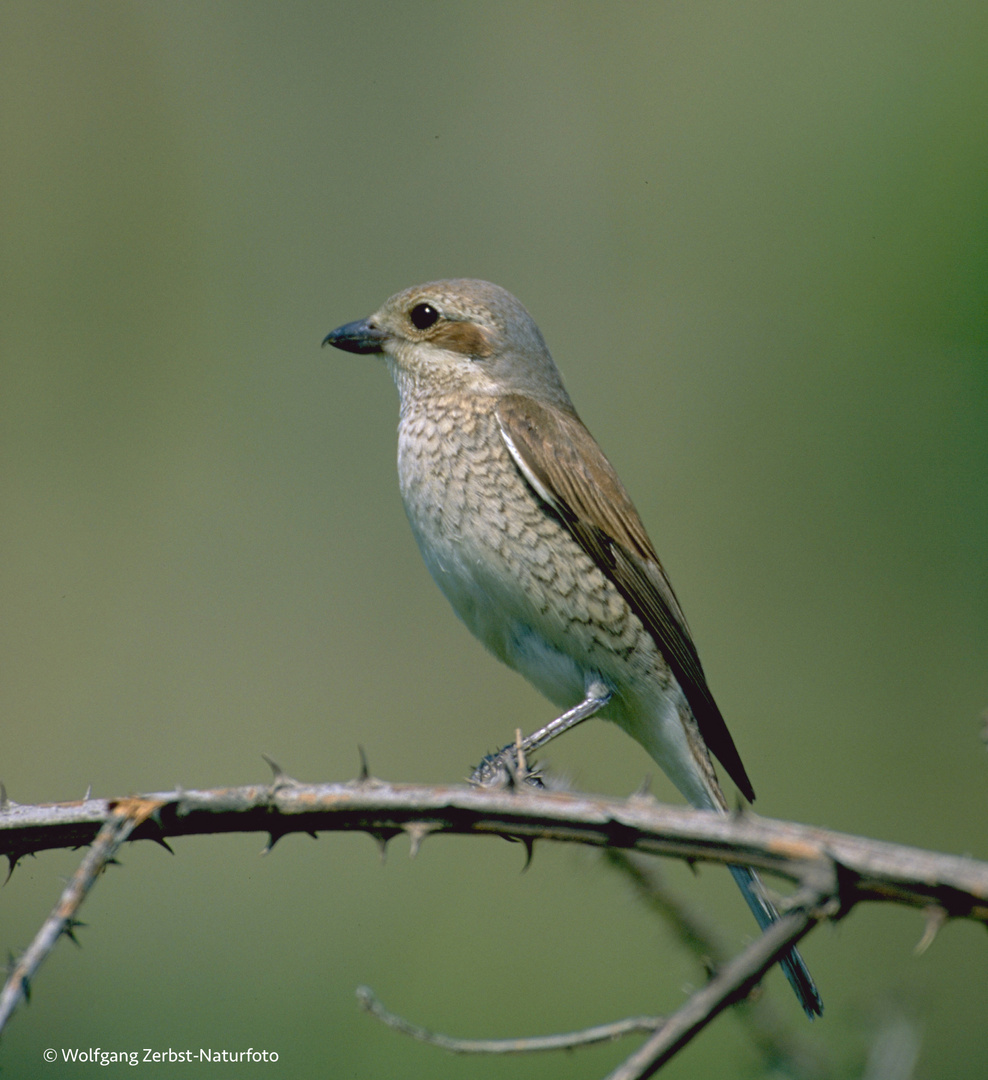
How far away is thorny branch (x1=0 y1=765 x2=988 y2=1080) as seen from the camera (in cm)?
98

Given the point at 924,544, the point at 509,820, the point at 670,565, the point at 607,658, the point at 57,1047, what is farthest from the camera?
the point at 670,565

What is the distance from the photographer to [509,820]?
1.17 m

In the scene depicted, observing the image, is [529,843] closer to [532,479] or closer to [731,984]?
[731,984]

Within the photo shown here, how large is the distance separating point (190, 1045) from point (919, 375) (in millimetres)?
4519

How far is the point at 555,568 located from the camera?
3121 millimetres

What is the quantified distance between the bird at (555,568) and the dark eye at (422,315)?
23 centimetres

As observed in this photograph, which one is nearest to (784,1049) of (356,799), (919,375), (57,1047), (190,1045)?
(356,799)

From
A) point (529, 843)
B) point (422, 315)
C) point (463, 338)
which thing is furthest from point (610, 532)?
point (529, 843)

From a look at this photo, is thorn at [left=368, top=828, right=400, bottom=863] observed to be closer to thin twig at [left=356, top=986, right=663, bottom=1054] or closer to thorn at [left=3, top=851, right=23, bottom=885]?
thin twig at [left=356, top=986, right=663, bottom=1054]

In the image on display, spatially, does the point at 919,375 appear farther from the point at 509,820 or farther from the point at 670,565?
the point at 509,820

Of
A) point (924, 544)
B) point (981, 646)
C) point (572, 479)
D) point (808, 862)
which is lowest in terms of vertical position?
point (981, 646)

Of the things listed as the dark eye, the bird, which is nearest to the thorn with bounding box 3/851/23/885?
the bird

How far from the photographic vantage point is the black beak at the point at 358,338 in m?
3.65

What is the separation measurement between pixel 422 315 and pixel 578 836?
2759 millimetres
